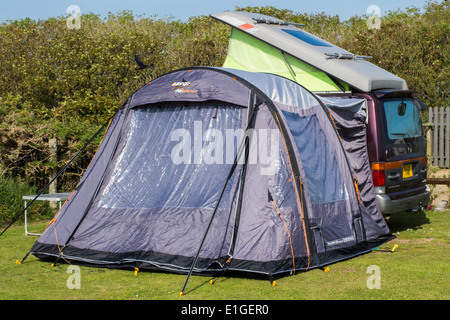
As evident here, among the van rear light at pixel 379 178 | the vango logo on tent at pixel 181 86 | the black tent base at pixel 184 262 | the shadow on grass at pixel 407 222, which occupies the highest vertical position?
the vango logo on tent at pixel 181 86

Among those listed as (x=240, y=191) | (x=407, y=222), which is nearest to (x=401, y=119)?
(x=407, y=222)

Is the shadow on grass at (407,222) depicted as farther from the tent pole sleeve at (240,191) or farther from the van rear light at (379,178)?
the tent pole sleeve at (240,191)

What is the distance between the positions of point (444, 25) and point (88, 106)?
1164 cm

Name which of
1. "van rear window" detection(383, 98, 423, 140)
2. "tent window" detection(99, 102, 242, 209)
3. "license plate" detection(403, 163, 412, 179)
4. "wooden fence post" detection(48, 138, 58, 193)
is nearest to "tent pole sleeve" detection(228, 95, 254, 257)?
"tent window" detection(99, 102, 242, 209)

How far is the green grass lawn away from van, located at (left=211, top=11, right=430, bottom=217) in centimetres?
119

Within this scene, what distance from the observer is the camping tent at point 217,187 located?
6.83 metres

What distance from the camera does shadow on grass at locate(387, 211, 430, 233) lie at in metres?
9.98

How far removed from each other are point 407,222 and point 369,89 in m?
2.89

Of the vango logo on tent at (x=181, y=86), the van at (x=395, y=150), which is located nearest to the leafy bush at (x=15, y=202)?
the vango logo on tent at (x=181, y=86)

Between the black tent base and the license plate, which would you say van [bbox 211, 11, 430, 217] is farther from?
the black tent base

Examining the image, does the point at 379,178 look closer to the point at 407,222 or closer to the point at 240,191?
the point at 407,222

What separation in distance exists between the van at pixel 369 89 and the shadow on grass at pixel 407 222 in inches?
29.8
